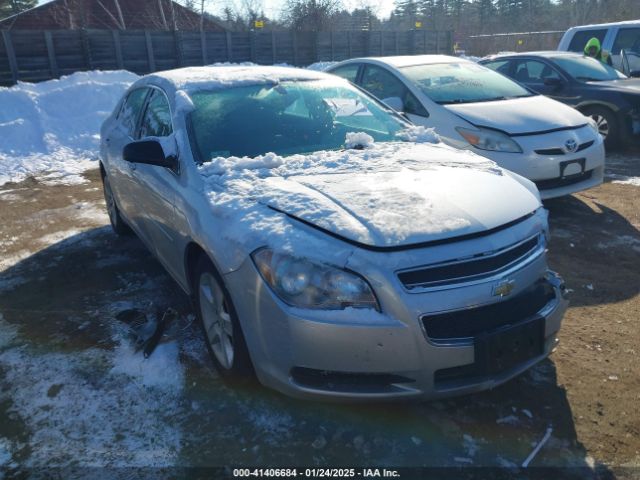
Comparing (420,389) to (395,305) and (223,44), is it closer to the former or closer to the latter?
(395,305)

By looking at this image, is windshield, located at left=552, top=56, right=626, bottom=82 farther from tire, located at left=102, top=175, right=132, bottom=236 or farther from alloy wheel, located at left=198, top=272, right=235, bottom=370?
alloy wheel, located at left=198, top=272, right=235, bottom=370

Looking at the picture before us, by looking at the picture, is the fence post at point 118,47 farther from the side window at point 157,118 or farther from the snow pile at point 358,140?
the snow pile at point 358,140

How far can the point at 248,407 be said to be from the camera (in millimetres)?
2660

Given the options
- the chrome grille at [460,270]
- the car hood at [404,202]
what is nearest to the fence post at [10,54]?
the car hood at [404,202]

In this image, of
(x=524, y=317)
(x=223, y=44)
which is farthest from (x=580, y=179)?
(x=223, y=44)

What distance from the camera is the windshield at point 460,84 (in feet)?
19.7

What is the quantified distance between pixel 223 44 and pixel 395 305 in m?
18.0

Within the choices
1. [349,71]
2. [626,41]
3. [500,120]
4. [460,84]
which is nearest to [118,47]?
[349,71]

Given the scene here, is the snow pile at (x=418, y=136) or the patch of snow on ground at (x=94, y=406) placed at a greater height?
the snow pile at (x=418, y=136)

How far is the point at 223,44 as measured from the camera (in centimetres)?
1819

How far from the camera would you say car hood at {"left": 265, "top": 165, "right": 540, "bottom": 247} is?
2250 millimetres

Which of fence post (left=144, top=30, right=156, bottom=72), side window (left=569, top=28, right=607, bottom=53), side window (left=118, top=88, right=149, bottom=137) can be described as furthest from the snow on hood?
→ fence post (left=144, top=30, right=156, bottom=72)

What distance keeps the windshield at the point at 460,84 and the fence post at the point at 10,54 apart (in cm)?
1241

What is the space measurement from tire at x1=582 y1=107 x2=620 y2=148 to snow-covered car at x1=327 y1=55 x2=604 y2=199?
2598 millimetres
